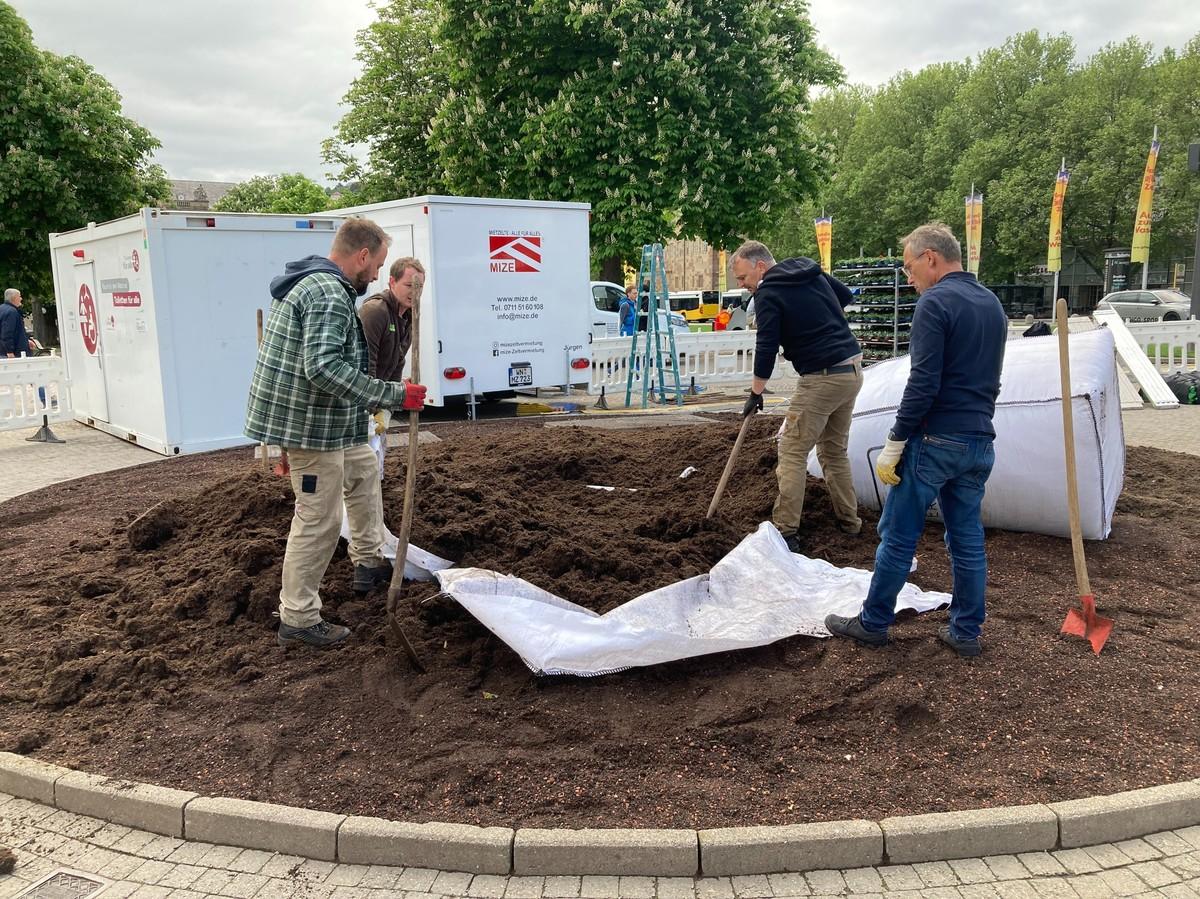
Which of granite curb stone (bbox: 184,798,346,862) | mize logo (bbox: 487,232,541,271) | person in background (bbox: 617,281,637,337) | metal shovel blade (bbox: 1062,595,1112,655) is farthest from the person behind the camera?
person in background (bbox: 617,281,637,337)

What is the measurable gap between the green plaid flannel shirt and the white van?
53.0 feet

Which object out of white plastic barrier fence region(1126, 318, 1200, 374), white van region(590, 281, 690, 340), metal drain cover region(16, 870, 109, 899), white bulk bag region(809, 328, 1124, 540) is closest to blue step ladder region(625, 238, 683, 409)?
white van region(590, 281, 690, 340)

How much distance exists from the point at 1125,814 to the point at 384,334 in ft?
14.3

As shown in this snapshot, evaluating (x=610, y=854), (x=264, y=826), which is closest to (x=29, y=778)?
(x=264, y=826)

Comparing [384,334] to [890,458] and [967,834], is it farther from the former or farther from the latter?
[967,834]

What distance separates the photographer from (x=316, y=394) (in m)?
4.29

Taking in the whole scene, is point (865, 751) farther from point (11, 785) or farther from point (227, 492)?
point (227, 492)

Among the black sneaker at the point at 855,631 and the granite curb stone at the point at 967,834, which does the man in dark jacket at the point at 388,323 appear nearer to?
the black sneaker at the point at 855,631

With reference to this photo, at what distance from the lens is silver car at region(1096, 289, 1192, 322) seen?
32.9m

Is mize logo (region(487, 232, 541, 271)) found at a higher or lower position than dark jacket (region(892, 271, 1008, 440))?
higher

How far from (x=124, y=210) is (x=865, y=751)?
91.3ft

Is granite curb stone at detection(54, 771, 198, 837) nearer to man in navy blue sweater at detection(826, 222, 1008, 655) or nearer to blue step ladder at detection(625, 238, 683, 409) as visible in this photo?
man in navy blue sweater at detection(826, 222, 1008, 655)

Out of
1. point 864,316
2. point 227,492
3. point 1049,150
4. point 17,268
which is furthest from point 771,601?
point 1049,150

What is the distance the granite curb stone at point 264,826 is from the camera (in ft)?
→ 10.1
